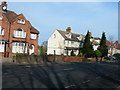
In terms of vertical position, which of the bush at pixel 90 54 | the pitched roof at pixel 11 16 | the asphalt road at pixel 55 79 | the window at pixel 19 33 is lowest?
the asphalt road at pixel 55 79

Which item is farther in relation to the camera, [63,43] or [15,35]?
[63,43]

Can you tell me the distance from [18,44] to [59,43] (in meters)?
21.5

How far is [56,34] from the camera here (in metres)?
55.9

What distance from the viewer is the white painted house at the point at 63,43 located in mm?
53438

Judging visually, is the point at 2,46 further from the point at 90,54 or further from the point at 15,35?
the point at 90,54

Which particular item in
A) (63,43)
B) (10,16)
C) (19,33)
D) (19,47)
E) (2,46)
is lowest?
(19,47)

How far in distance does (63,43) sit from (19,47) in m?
20.4

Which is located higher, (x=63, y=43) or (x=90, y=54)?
(x=63, y=43)

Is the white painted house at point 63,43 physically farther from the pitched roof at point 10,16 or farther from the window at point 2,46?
the window at point 2,46

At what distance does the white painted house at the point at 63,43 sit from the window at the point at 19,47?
757 inches

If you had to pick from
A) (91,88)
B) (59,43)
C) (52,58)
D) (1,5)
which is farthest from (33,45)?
(91,88)

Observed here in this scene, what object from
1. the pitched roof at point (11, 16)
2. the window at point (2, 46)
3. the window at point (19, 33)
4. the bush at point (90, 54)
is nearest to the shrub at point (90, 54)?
the bush at point (90, 54)

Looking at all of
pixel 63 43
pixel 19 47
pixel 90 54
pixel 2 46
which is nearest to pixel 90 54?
pixel 90 54

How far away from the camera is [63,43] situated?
53.1 meters
